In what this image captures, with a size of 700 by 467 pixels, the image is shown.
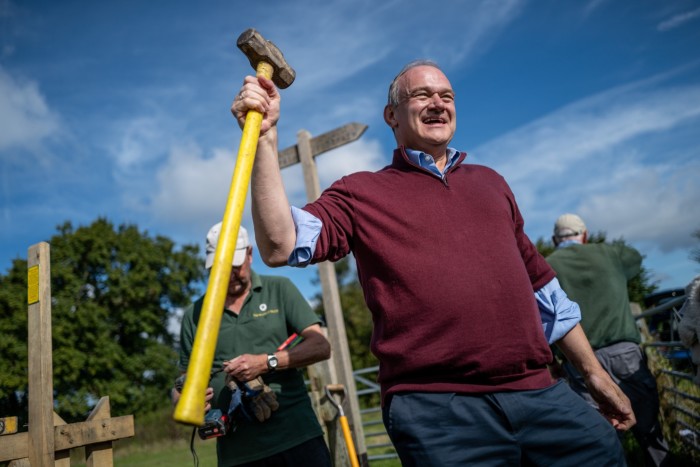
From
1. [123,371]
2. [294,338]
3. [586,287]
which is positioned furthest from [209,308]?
[123,371]

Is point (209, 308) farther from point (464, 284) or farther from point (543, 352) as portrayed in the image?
point (543, 352)

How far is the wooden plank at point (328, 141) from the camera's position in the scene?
5.82 m

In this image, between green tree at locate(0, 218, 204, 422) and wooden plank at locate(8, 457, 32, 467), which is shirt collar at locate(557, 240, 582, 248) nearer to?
wooden plank at locate(8, 457, 32, 467)

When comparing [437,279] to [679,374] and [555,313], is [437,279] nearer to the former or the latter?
[555,313]

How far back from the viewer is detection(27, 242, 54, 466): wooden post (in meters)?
2.76

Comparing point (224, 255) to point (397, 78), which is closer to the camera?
point (224, 255)

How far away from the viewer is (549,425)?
1633mm

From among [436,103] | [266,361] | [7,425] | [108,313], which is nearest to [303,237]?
[436,103]

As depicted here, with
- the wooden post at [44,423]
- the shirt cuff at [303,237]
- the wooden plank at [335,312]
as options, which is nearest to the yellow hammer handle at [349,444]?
the wooden plank at [335,312]

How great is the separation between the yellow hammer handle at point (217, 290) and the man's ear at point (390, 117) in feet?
2.28

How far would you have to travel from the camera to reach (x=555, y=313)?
79.4 inches

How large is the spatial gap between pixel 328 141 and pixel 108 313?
74.3 feet

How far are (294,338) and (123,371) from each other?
80.3 feet

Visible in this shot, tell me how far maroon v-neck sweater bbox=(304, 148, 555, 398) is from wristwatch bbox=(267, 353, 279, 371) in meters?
1.24
